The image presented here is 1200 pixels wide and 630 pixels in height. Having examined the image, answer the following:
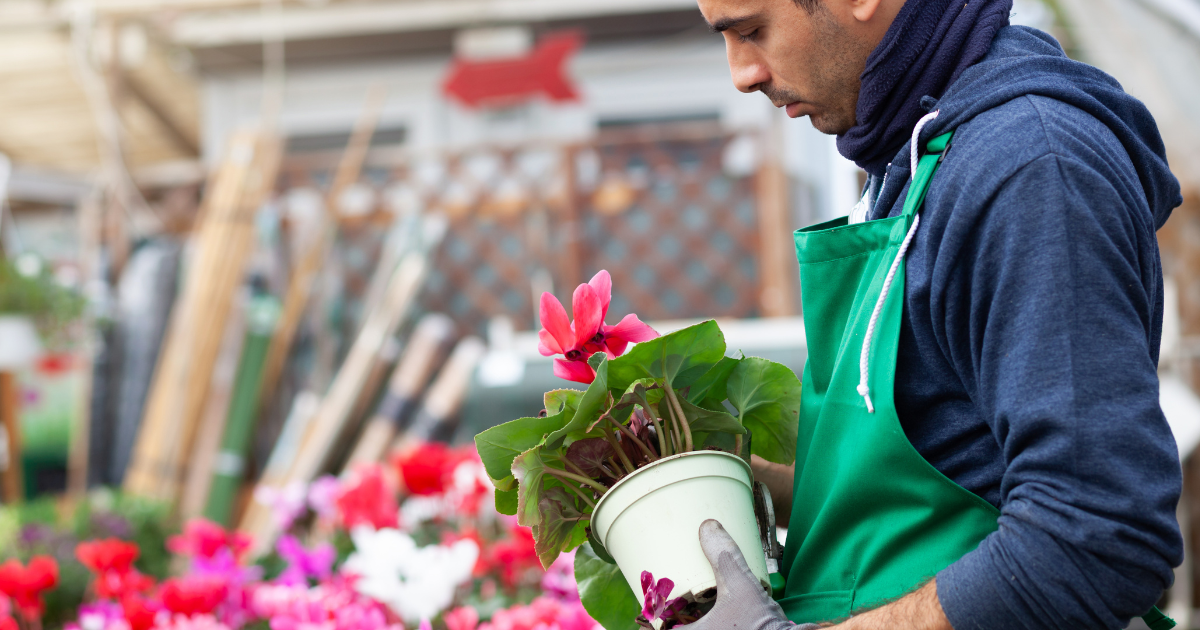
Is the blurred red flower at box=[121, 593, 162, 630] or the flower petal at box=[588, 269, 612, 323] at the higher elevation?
the flower petal at box=[588, 269, 612, 323]

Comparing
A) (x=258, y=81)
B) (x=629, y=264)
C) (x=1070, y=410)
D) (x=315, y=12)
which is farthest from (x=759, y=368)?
(x=258, y=81)

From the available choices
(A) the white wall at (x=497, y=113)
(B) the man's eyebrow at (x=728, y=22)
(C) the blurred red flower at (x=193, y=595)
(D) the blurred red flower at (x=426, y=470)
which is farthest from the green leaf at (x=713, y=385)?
(A) the white wall at (x=497, y=113)

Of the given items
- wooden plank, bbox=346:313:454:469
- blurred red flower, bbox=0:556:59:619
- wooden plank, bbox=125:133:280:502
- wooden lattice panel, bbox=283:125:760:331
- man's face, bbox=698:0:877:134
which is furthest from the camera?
wooden lattice panel, bbox=283:125:760:331

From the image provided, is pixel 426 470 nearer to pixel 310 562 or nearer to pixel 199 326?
pixel 310 562

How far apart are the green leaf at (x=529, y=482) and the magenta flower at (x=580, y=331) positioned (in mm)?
96

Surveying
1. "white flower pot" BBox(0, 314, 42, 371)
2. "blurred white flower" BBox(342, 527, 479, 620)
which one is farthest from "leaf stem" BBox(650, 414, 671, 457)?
"white flower pot" BBox(0, 314, 42, 371)

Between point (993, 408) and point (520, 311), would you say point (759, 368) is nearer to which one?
point (993, 408)

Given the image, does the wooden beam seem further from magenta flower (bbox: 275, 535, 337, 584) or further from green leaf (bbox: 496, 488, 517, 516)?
green leaf (bbox: 496, 488, 517, 516)

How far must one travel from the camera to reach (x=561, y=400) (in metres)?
0.98

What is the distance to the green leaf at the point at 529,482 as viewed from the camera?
35.8 inches

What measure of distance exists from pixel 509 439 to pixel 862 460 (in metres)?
0.34

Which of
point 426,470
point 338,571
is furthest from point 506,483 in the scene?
point 426,470

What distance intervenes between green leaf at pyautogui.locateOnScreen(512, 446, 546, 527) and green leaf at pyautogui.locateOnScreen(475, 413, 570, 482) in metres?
0.03

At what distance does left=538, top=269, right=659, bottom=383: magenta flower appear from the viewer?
962 millimetres
